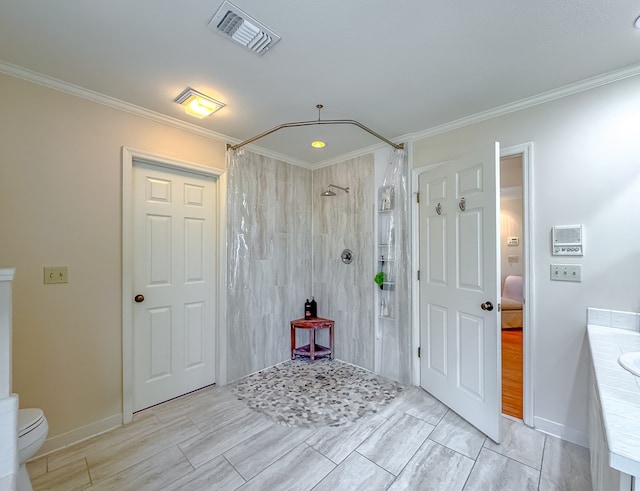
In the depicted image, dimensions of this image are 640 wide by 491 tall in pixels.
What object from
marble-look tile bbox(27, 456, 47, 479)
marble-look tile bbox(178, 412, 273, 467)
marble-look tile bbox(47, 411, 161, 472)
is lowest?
marble-look tile bbox(47, 411, 161, 472)

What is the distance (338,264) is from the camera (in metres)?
3.33

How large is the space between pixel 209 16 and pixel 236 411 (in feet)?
8.57

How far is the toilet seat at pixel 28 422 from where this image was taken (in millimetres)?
1329

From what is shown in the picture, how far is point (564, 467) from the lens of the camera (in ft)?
5.48

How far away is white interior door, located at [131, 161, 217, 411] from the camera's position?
2.33 metres

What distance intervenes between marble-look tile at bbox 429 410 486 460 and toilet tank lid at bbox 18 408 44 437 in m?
2.28

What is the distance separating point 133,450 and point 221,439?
0.55 metres

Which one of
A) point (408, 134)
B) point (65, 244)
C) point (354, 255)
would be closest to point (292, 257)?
point (354, 255)

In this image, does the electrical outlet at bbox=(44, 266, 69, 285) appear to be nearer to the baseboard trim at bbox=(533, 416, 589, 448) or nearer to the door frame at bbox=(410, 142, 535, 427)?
the door frame at bbox=(410, 142, 535, 427)

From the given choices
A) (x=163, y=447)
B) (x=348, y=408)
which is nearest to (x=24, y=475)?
(x=163, y=447)

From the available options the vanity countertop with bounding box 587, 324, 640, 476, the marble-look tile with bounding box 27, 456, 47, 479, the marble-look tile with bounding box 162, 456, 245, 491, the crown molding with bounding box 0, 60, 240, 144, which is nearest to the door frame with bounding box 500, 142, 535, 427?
the vanity countertop with bounding box 587, 324, 640, 476

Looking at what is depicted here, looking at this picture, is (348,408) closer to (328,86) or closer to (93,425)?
(93,425)

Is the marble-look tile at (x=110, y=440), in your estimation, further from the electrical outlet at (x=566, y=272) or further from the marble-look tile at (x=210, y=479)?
the electrical outlet at (x=566, y=272)

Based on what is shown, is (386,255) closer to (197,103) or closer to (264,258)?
(264,258)
